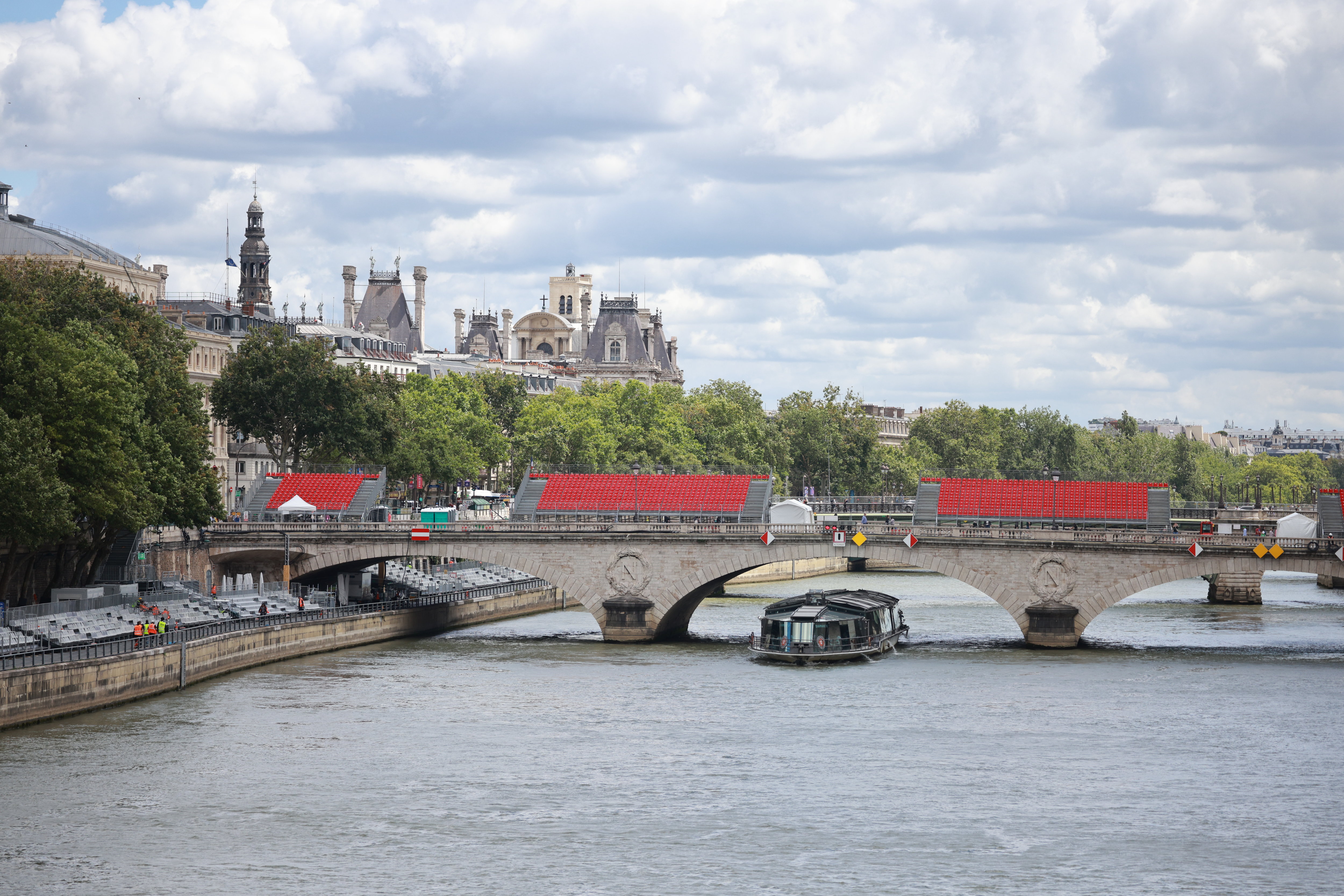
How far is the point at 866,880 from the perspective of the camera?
46281 mm

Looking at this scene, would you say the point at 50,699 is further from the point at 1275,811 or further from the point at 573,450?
the point at 573,450

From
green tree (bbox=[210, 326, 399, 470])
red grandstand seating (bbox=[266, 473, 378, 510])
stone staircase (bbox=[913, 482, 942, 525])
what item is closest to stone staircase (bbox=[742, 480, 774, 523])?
stone staircase (bbox=[913, 482, 942, 525])

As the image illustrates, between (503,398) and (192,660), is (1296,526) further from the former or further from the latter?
(503,398)

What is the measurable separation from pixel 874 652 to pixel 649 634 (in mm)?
11685

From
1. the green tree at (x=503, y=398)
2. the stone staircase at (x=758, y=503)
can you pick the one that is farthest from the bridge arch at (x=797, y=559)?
the green tree at (x=503, y=398)

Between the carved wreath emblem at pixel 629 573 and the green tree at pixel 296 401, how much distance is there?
36.3 metres

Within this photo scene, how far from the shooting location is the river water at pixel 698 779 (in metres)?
47.0

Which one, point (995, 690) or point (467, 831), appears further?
point (995, 690)

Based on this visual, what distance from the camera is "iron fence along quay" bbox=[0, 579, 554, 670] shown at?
6397cm

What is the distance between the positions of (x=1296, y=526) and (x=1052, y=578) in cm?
2131

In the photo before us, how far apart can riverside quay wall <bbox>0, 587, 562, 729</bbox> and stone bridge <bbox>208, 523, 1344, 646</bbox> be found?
14.9 ft

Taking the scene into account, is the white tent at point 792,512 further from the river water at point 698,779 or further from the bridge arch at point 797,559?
the river water at point 698,779

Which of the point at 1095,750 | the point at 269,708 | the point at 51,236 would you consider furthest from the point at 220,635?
the point at 51,236

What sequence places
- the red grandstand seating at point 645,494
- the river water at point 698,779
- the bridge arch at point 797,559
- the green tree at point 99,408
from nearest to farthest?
the river water at point 698,779
the green tree at point 99,408
the bridge arch at point 797,559
the red grandstand seating at point 645,494
